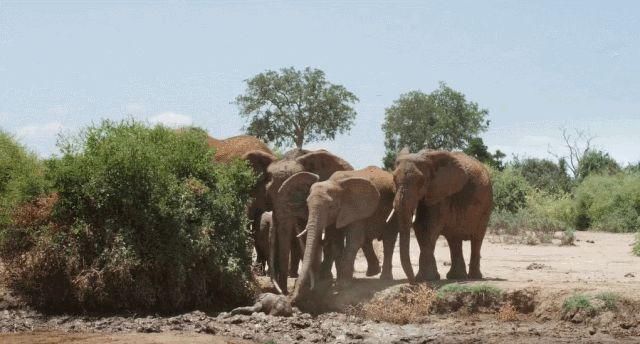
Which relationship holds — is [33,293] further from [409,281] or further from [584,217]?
Result: [584,217]

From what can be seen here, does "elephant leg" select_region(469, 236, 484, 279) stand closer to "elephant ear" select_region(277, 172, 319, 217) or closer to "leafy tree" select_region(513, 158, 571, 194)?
"elephant ear" select_region(277, 172, 319, 217)

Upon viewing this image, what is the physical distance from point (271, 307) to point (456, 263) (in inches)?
145

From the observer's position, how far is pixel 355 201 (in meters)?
14.7

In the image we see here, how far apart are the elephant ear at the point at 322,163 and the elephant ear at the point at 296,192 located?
87cm

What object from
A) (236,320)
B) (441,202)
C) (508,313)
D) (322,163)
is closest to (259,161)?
(322,163)

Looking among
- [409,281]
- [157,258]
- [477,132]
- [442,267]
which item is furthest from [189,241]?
[477,132]

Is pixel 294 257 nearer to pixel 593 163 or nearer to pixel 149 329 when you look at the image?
pixel 149 329

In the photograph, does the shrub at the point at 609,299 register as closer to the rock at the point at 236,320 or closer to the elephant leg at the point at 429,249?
the elephant leg at the point at 429,249

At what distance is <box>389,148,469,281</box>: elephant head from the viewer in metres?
14.6

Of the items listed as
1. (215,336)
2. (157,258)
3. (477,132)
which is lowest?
(215,336)

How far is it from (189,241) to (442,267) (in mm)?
6707

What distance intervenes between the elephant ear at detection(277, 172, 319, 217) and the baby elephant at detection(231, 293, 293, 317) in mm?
1637

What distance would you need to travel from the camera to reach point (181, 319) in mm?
13484

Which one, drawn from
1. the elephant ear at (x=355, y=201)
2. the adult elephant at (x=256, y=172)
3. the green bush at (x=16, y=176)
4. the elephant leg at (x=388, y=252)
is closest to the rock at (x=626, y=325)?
the elephant leg at (x=388, y=252)
